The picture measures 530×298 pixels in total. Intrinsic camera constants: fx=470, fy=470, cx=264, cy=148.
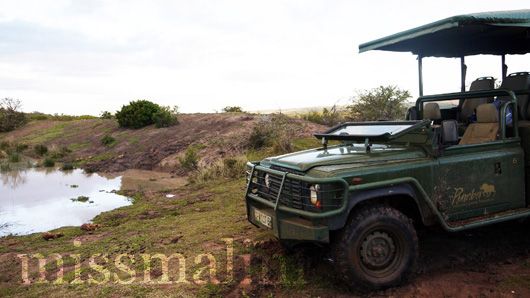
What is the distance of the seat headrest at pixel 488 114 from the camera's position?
5.63 meters

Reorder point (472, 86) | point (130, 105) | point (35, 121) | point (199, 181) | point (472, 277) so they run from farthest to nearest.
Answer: point (35, 121), point (130, 105), point (199, 181), point (472, 86), point (472, 277)

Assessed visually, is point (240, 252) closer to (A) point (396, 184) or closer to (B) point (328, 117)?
(A) point (396, 184)

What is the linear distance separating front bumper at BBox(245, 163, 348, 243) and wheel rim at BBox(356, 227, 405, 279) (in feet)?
1.43

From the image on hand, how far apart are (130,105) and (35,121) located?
1619cm

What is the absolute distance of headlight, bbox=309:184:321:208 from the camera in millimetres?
4379

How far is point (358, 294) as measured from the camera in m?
4.54

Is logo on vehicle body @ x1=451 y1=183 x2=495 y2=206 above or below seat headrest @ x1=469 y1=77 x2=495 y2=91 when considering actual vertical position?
below

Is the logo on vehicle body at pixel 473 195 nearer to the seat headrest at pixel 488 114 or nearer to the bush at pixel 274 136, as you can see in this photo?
the seat headrest at pixel 488 114

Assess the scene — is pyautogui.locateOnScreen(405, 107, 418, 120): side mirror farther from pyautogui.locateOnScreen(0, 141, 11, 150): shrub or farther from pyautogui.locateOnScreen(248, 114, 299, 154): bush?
pyautogui.locateOnScreen(0, 141, 11, 150): shrub

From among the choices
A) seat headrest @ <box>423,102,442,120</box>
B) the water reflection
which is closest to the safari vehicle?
seat headrest @ <box>423,102,442,120</box>

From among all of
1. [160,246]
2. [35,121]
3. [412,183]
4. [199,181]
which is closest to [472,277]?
[412,183]

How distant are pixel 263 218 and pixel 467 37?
4.30 meters

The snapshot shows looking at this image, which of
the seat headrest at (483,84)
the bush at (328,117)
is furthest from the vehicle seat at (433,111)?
the bush at (328,117)

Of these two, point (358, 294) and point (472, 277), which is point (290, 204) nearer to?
point (358, 294)
